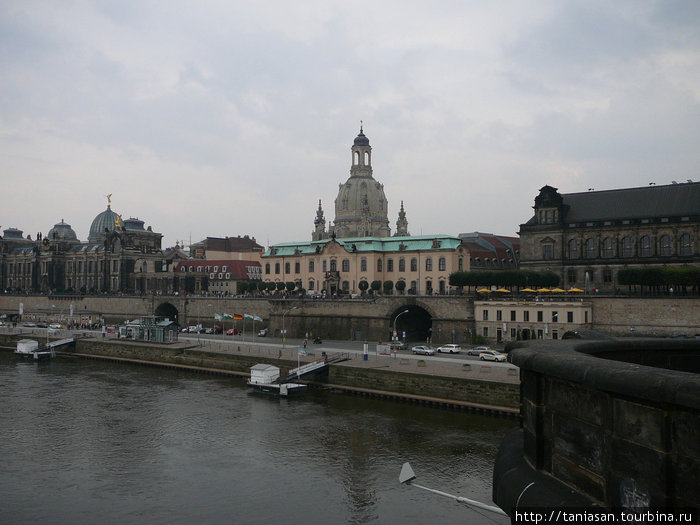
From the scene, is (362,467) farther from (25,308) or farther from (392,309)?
(25,308)

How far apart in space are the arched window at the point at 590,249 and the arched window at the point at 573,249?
1243 mm

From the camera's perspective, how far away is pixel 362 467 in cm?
3136

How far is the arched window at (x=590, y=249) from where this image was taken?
75000 millimetres

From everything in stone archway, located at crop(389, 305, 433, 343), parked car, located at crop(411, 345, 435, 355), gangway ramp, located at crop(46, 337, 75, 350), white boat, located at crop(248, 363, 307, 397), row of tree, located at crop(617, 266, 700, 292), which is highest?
row of tree, located at crop(617, 266, 700, 292)

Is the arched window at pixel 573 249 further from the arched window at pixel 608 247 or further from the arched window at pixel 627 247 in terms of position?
the arched window at pixel 627 247

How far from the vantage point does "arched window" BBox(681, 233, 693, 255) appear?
227ft

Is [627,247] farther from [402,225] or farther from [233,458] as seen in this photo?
[402,225]

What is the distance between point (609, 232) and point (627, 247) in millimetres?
2647

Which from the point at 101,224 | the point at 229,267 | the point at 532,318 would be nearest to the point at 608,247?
the point at 532,318

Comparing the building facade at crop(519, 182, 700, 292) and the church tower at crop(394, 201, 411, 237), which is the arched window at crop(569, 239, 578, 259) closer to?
the building facade at crop(519, 182, 700, 292)

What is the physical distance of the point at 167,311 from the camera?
355 feet

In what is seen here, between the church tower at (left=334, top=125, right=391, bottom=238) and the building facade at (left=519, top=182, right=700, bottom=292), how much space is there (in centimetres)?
6434

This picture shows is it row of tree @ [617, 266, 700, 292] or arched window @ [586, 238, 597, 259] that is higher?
arched window @ [586, 238, 597, 259]

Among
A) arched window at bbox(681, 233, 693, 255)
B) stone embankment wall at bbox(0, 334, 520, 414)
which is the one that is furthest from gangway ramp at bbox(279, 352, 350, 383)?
arched window at bbox(681, 233, 693, 255)
